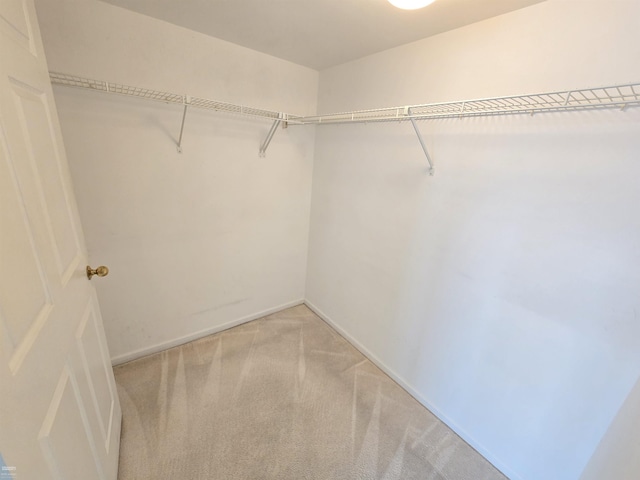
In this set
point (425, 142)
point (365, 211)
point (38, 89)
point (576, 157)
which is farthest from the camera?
point (365, 211)

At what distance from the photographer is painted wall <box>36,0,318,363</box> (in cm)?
151

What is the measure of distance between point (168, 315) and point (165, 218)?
2.55 ft

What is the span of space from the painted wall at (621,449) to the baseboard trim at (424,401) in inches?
16.6

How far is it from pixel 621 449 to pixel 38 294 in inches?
72.2

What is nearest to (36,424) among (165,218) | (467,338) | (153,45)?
(165,218)

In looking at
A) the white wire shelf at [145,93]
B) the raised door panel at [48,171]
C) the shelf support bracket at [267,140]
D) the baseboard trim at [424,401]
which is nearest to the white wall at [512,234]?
the baseboard trim at [424,401]

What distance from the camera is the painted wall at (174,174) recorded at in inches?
59.4

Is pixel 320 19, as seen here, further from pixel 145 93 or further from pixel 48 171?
pixel 48 171

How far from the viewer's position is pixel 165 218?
1.91m

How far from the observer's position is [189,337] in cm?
227

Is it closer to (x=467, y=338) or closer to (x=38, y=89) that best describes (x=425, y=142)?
(x=467, y=338)

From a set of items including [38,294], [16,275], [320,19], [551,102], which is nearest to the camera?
[16,275]

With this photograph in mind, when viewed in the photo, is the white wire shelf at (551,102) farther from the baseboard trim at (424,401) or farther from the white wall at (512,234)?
the baseboard trim at (424,401)

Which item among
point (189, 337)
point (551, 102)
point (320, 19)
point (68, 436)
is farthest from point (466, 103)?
point (189, 337)
